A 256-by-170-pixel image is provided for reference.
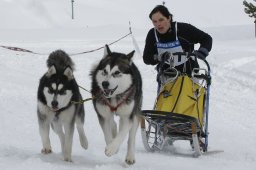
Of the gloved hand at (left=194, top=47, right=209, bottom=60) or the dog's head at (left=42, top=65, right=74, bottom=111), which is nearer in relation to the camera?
the dog's head at (left=42, top=65, right=74, bottom=111)

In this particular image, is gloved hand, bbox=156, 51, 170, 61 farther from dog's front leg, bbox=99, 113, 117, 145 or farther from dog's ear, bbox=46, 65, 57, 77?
dog's ear, bbox=46, 65, 57, 77

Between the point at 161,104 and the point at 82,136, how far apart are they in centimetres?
92

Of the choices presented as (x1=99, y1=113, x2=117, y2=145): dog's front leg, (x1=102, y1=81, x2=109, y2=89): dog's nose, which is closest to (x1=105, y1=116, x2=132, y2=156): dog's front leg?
(x1=99, y1=113, x2=117, y2=145): dog's front leg

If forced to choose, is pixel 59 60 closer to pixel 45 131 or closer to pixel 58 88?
pixel 58 88

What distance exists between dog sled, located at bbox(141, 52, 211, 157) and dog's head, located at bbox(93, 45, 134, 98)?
0.72 metres

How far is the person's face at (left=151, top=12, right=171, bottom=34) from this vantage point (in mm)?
5328

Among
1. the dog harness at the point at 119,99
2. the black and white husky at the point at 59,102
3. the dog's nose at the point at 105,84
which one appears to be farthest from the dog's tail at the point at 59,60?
the dog's nose at the point at 105,84

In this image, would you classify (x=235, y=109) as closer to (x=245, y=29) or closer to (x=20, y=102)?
(x=20, y=102)

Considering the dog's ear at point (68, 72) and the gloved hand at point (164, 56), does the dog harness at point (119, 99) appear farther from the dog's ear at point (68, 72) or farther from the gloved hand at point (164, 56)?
the gloved hand at point (164, 56)

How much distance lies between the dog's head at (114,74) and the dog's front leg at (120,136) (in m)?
0.27

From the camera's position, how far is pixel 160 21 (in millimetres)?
5355

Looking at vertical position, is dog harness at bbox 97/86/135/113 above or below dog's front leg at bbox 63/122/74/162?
Answer: above

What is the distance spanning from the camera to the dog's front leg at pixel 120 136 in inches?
163

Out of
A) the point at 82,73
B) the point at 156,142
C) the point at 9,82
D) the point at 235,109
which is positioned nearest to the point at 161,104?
A: the point at 156,142
